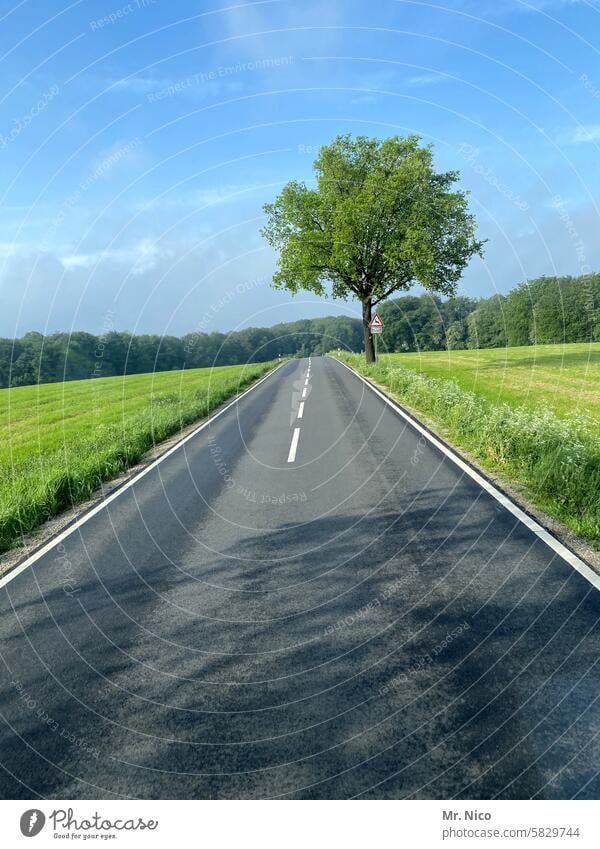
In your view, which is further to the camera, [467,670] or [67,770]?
[467,670]

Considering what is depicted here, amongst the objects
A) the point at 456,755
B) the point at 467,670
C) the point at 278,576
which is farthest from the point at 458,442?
the point at 456,755

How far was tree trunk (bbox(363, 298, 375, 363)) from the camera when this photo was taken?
3294 cm

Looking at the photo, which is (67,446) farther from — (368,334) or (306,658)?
(368,334)

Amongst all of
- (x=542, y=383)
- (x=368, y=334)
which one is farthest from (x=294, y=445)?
(x=368, y=334)

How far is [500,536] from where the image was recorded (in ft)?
19.6

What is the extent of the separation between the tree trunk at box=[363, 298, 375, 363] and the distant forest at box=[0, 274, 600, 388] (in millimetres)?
7311

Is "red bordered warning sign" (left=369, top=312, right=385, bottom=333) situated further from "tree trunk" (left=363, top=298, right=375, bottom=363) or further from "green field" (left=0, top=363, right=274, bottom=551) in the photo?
"green field" (left=0, top=363, right=274, bottom=551)

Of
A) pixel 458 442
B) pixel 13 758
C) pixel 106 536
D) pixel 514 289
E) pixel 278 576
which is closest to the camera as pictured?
pixel 13 758

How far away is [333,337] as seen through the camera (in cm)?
7244

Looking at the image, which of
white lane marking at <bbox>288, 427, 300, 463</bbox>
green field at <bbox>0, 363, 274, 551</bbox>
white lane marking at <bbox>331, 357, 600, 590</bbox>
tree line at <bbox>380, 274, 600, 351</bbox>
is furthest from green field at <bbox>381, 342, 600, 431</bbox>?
tree line at <bbox>380, 274, 600, 351</bbox>

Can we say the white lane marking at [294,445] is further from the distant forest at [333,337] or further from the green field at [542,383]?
the distant forest at [333,337]

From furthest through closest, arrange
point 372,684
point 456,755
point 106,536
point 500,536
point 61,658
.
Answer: point 106,536, point 500,536, point 61,658, point 372,684, point 456,755

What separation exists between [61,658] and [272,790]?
2.36m
